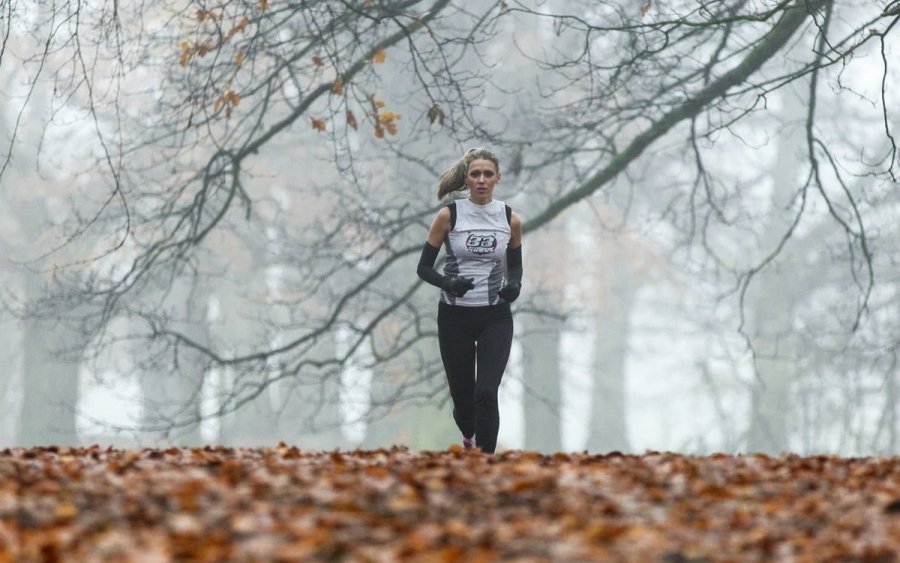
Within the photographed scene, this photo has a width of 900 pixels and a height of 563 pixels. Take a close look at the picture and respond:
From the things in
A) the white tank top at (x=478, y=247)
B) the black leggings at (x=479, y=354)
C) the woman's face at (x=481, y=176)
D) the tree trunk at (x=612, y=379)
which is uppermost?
the tree trunk at (x=612, y=379)

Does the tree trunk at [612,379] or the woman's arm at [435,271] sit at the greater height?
the tree trunk at [612,379]

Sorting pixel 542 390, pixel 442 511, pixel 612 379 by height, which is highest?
pixel 612 379

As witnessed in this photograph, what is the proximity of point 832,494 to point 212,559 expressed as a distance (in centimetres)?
283

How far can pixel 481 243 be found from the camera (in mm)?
7805

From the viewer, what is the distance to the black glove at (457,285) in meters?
7.68

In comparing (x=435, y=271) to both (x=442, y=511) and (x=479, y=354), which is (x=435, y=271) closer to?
(x=479, y=354)

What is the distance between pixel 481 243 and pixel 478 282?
222mm

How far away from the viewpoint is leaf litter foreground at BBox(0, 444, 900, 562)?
14.7 ft

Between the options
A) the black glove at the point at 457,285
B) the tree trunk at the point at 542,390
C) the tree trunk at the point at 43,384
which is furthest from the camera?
the tree trunk at the point at 542,390

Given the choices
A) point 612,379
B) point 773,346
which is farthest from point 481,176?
point 612,379

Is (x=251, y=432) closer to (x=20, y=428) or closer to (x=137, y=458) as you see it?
(x=20, y=428)

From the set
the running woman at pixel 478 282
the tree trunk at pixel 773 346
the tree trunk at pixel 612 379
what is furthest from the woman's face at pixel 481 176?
the tree trunk at pixel 612 379

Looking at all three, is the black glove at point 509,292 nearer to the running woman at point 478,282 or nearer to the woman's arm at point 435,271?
the running woman at point 478,282

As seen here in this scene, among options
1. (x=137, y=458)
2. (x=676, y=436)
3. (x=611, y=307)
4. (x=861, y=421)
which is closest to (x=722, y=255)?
(x=611, y=307)
